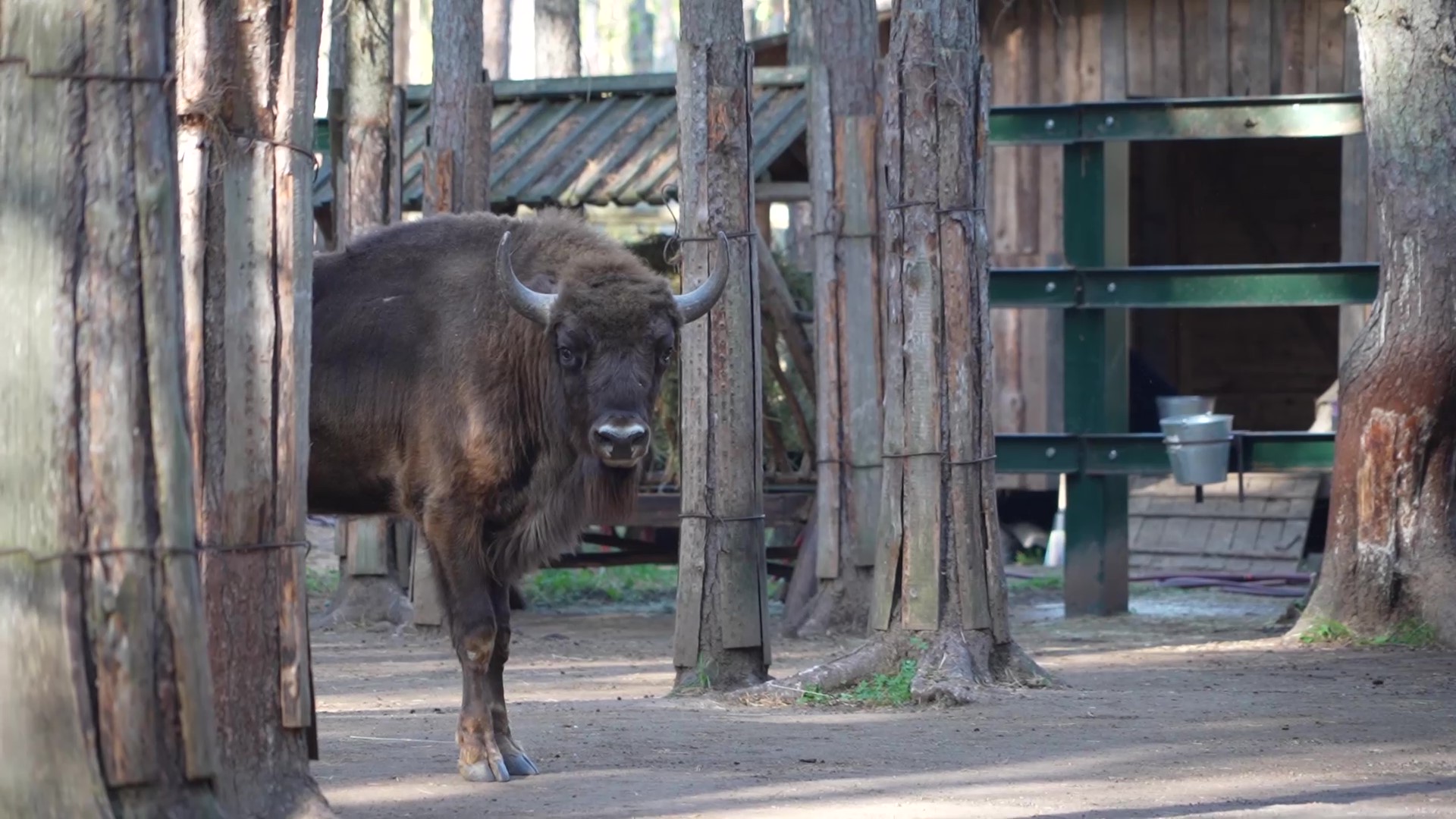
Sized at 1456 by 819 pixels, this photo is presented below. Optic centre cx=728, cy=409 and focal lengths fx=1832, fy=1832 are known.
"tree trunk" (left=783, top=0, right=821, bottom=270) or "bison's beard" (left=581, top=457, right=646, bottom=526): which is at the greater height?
"tree trunk" (left=783, top=0, right=821, bottom=270)

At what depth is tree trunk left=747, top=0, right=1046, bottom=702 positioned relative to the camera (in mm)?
8859

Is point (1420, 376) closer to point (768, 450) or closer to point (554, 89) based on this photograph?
point (768, 450)

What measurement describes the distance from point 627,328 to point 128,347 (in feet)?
10.2

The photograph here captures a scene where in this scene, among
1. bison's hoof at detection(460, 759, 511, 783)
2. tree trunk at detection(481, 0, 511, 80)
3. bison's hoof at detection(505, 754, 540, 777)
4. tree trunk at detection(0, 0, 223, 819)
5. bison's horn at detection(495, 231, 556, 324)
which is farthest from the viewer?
tree trunk at detection(481, 0, 511, 80)

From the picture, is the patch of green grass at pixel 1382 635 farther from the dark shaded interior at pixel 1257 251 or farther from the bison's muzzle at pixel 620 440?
the dark shaded interior at pixel 1257 251

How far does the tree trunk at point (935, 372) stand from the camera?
29.1 ft

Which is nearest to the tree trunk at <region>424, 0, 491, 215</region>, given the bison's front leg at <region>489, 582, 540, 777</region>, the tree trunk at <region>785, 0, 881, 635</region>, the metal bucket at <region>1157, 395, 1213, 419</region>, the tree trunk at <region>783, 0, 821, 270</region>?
the tree trunk at <region>785, 0, 881, 635</region>

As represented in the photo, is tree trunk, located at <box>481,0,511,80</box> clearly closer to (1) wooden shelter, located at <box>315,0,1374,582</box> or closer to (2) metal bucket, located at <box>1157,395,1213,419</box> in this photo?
(1) wooden shelter, located at <box>315,0,1374,582</box>

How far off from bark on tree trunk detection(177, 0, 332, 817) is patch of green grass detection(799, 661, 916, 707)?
143 inches

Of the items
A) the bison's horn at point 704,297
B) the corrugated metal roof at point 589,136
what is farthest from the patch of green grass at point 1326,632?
the corrugated metal roof at point 589,136

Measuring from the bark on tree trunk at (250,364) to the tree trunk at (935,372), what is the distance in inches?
149

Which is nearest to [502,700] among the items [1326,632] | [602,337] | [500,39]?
[602,337]

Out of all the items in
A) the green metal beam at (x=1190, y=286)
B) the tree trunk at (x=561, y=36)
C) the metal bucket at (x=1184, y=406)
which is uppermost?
the tree trunk at (x=561, y=36)

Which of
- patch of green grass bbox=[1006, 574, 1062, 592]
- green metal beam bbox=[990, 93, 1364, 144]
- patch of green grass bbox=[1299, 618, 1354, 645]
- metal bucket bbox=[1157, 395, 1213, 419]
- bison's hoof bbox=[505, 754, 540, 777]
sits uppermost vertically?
green metal beam bbox=[990, 93, 1364, 144]
